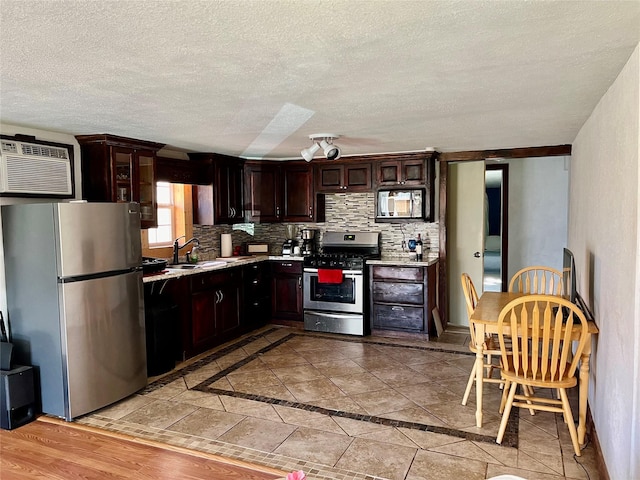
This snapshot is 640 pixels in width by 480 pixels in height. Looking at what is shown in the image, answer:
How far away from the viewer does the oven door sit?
5.51m

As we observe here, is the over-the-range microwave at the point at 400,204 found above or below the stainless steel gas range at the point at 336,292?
above

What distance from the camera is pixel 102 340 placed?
3.50 metres

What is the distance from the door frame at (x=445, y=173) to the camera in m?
5.16

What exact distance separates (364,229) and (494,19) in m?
4.48

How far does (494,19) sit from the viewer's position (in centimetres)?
169

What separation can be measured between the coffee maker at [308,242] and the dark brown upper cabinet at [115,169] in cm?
230

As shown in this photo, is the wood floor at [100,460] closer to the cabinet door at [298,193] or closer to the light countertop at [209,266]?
the light countertop at [209,266]

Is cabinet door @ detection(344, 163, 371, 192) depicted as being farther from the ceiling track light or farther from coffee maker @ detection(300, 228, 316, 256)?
the ceiling track light

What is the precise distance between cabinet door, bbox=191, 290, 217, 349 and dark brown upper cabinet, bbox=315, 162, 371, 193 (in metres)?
2.00

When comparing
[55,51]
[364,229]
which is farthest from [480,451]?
[364,229]

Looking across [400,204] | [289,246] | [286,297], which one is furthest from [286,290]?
[400,204]

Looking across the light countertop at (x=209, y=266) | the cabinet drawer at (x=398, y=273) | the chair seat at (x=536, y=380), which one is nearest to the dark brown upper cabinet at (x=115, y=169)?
the light countertop at (x=209, y=266)

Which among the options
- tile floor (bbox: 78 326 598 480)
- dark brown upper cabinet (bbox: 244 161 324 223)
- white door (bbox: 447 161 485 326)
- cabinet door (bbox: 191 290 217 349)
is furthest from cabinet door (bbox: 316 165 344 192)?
tile floor (bbox: 78 326 598 480)

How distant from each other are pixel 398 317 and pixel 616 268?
3.29 meters
